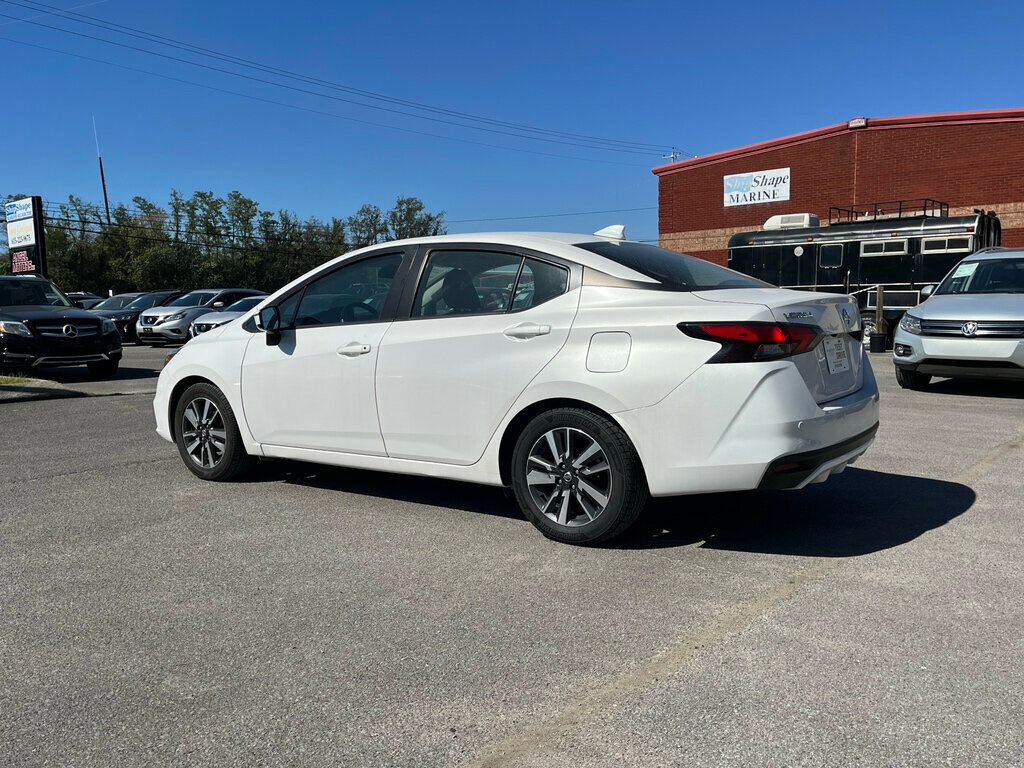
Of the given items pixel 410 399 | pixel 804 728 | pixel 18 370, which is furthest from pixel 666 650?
pixel 18 370

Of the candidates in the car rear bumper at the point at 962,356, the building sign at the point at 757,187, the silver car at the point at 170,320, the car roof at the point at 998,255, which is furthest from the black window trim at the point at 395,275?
the building sign at the point at 757,187

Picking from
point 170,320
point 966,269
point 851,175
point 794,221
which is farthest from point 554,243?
point 851,175

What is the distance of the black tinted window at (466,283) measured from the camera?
15.5 ft

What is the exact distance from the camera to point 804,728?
2.62 m

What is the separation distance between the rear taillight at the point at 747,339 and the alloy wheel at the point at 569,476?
0.75 metres

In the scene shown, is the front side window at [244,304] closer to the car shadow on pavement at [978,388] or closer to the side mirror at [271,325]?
the car shadow on pavement at [978,388]

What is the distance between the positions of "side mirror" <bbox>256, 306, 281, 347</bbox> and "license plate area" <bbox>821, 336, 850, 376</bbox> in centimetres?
331

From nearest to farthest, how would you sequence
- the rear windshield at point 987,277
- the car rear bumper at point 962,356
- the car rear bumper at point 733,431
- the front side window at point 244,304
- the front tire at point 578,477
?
the car rear bumper at point 733,431 → the front tire at point 578,477 → the car rear bumper at point 962,356 → the rear windshield at point 987,277 → the front side window at point 244,304

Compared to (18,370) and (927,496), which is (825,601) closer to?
(927,496)

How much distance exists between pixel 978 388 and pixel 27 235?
32185 millimetres

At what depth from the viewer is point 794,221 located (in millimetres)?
18266

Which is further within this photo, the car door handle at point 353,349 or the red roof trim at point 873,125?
the red roof trim at point 873,125

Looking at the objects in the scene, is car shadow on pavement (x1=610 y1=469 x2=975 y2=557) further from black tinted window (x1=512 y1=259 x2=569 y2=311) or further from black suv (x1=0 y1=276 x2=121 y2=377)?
black suv (x1=0 y1=276 x2=121 y2=377)

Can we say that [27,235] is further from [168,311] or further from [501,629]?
[501,629]
